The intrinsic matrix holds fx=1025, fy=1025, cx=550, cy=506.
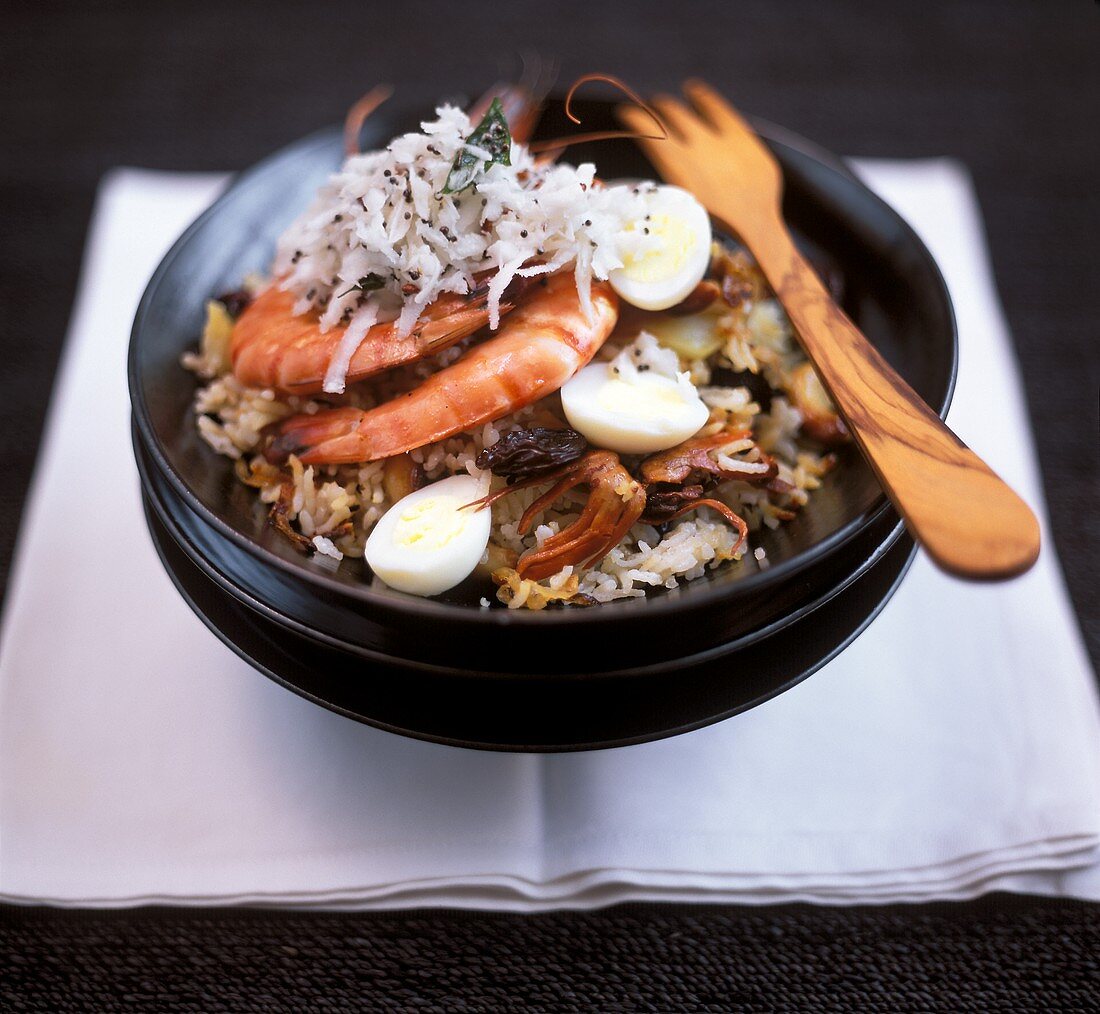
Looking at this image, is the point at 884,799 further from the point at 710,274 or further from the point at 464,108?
the point at 464,108

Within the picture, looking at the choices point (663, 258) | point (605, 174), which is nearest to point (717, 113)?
point (605, 174)

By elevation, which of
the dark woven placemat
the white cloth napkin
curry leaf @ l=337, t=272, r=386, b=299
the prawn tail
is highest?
curry leaf @ l=337, t=272, r=386, b=299

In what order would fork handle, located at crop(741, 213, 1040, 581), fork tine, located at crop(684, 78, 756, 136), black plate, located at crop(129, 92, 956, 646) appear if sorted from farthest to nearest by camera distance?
1. fork tine, located at crop(684, 78, 756, 136)
2. black plate, located at crop(129, 92, 956, 646)
3. fork handle, located at crop(741, 213, 1040, 581)

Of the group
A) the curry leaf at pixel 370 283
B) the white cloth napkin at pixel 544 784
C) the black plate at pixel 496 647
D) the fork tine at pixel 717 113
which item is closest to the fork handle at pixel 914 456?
the black plate at pixel 496 647

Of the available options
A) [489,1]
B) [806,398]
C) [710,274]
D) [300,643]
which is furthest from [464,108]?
[489,1]

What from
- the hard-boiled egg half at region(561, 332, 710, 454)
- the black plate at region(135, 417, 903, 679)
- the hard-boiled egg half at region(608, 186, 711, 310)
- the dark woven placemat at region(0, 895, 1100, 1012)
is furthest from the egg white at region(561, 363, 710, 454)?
the dark woven placemat at region(0, 895, 1100, 1012)

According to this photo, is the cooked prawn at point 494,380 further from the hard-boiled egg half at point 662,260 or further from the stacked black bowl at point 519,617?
the stacked black bowl at point 519,617

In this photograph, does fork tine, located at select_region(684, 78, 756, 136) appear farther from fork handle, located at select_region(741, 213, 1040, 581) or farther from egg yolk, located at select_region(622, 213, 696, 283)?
egg yolk, located at select_region(622, 213, 696, 283)
